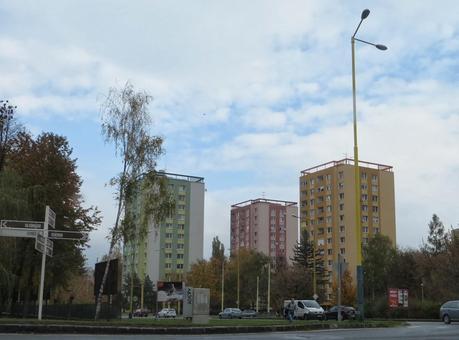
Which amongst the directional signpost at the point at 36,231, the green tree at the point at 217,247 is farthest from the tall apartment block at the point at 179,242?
the directional signpost at the point at 36,231

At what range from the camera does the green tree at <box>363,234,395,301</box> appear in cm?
9938

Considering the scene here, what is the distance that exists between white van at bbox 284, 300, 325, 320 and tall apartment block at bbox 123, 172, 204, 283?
90.1 m

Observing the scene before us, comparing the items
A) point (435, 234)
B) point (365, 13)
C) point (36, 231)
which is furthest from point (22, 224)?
point (435, 234)

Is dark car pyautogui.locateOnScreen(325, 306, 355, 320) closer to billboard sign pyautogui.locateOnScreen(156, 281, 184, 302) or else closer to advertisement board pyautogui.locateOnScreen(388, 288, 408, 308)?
advertisement board pyautogui.locateOnScreen(388, 288, 408, 308)

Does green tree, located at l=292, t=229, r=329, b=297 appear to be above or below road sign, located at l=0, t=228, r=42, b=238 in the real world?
above

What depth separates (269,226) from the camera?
172 meters

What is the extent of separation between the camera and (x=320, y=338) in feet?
68.9

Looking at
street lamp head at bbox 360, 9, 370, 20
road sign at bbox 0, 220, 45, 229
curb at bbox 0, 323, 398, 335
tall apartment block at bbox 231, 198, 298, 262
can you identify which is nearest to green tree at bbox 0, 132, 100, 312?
road sign at bbox 0, 220, 45, 229

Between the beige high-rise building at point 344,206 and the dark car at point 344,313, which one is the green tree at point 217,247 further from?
the dark car at point 344,313

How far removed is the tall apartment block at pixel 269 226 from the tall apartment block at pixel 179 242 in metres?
23.8

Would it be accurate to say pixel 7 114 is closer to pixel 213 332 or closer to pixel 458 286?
pixel 213 332

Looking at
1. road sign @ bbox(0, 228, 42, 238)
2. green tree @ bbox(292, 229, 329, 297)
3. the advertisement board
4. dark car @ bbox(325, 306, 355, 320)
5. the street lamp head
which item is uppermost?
the street lamp head

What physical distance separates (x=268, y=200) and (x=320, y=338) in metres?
156

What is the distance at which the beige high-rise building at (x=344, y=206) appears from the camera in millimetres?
134750
